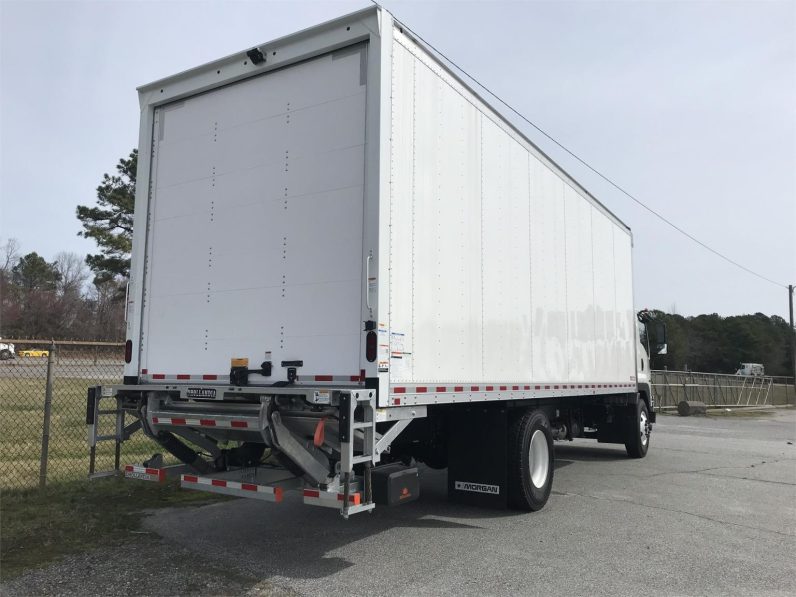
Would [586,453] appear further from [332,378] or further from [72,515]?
[72,515]

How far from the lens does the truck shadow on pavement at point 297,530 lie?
15.8ft

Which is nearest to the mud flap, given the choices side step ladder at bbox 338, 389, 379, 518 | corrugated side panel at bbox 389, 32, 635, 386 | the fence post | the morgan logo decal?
the morgan logo decal

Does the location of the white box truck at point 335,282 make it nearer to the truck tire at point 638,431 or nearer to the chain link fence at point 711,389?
the truck tire at point 638,431

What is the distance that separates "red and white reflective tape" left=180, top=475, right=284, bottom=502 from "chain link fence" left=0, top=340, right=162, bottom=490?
258 cm

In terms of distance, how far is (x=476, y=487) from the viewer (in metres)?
6.37

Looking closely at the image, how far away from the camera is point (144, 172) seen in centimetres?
595

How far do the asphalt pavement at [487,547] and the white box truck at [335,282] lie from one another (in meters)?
0.56

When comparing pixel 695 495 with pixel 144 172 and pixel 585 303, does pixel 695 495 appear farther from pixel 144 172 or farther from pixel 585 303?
pixel 144 172

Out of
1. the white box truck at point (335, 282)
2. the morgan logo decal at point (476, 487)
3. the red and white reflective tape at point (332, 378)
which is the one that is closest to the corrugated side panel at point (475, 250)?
the white box truck at point (335, 282)

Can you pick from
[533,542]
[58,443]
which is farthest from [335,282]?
[58,443]

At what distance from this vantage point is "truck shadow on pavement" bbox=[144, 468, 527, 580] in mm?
4828

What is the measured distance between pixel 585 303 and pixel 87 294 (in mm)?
62114

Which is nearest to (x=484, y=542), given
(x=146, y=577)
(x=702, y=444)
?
(x=146, y=577)

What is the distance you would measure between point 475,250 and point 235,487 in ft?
9.61
